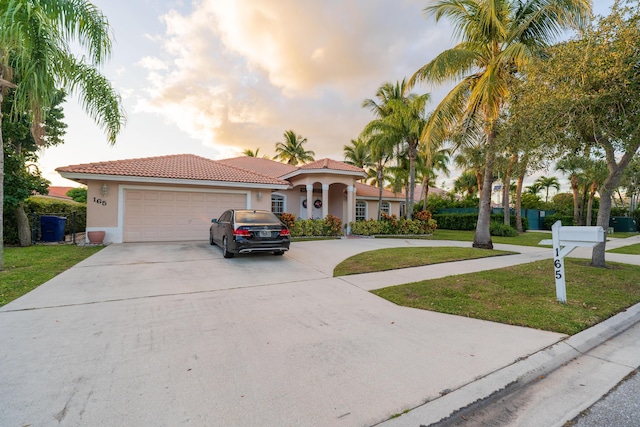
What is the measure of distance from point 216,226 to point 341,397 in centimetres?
908

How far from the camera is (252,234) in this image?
7.93m

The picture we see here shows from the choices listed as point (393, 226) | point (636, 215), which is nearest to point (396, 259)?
point (393, 226)

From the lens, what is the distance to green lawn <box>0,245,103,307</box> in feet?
17.0

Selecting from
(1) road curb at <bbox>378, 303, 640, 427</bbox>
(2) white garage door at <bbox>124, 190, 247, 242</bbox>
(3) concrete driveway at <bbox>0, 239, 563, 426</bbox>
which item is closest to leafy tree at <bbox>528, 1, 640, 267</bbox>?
(1) road curb at <bbox>378, 303, 640, 427</bbox>

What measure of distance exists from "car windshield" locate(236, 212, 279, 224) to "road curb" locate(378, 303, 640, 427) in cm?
680

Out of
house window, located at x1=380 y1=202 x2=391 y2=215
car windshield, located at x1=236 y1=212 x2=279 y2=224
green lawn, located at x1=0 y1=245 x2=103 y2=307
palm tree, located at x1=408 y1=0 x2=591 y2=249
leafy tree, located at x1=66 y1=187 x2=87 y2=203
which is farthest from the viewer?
leafy tree, located at x1=66 y1=187 x2=87 y2=203

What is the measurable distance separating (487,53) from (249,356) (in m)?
13.0

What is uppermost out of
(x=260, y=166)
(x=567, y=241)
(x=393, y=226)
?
(x=260, y=166)

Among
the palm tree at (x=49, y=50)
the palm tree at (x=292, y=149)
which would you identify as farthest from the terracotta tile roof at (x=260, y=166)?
the palm tree at (x=49, y=50)

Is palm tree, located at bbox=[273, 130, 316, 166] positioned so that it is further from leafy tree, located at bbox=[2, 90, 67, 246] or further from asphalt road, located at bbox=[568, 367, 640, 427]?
asphalt road, located at bbox=[568, 367, 640, 427]

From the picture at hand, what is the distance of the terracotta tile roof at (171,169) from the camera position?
1132 cm

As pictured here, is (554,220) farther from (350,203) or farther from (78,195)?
(78,195)

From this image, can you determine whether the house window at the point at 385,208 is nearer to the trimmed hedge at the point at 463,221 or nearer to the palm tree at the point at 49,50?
the trimmed hedge at the point at 463,221

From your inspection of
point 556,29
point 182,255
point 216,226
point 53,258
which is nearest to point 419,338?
point 182,255
